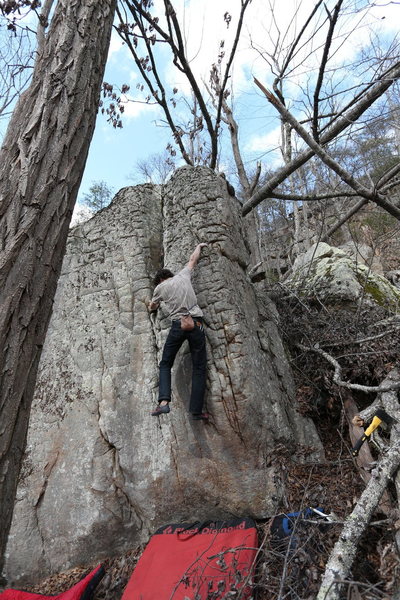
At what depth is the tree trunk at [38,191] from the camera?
160 cm

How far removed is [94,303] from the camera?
542 cm

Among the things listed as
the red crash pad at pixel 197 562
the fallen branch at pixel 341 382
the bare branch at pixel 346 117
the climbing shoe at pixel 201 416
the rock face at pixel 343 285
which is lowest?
the red crash pad at pixel 197 562

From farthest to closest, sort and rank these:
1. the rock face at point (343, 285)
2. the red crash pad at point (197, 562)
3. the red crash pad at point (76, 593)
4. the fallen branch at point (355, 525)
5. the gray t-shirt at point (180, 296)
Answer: the rock face at point (343, 285)
the gray t-shirt at point (180, 296)
the red crash pad at point (76, 593)
the red crash pad at point (197, 562)
the fallen branch at point (355, 525)

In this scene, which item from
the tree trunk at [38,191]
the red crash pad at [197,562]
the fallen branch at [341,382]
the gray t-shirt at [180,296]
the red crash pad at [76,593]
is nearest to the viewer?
the tree trunk at [38,191]

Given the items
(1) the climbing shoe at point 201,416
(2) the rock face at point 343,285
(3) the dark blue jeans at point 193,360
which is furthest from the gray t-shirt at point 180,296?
(2) the rock face at point 343,285

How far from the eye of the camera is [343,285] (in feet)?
20.1

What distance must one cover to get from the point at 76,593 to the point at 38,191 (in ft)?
11.9

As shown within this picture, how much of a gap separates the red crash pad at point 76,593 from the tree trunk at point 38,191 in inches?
101

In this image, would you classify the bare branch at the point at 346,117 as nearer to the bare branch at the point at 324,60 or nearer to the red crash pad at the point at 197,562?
the bare branch at the point at 324,60

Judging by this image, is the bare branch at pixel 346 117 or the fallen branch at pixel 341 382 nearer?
the fallen branch at pixel 341 382

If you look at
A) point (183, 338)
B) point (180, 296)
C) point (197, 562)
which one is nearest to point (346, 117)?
point (180, 296)

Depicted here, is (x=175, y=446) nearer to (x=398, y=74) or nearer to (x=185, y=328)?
(x=185, y=328)

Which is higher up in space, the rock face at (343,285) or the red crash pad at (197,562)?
the rock face at (343,285)

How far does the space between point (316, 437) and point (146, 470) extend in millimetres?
2078
